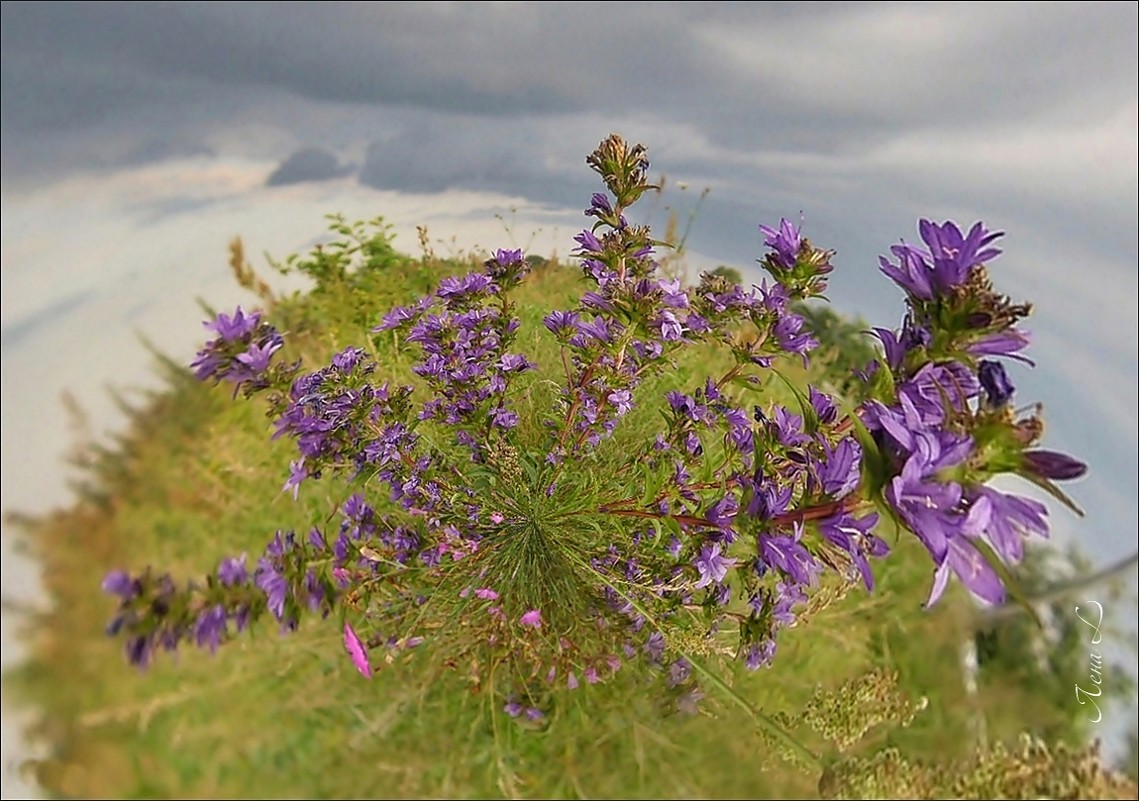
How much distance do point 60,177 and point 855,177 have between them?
122cm

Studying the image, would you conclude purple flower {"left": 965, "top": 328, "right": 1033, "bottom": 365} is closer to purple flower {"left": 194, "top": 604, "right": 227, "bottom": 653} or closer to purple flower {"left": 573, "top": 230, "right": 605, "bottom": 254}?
purple flower {"left": 573, "top": 230, "right": 605, "bottom": 254}

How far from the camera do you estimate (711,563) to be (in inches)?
19.1

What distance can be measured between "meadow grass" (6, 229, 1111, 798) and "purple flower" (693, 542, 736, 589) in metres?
0.39

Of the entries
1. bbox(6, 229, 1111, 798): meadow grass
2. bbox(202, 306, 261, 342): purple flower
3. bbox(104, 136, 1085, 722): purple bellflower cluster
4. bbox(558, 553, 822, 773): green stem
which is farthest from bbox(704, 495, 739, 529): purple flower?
bbox(6, 229, 1111, 798): meadow grass

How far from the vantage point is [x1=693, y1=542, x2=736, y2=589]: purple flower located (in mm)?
481

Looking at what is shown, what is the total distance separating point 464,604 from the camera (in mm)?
640

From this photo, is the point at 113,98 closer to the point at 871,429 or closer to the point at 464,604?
the point at 464,604

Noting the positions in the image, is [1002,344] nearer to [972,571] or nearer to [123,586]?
[972,571]

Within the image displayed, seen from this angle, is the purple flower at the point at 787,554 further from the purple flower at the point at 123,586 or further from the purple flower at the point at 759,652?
the purple flower at the point at 123,586

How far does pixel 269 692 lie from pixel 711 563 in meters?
0.75

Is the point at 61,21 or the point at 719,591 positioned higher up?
the point at 61,21

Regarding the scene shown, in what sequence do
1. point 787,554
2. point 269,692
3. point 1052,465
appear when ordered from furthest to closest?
1. point 269,692
2. point 787,554
3. point 1052,465

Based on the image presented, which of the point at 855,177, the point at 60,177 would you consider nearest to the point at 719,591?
the point at 855,177

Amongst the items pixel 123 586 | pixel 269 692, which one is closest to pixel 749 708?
pixel 123 586
